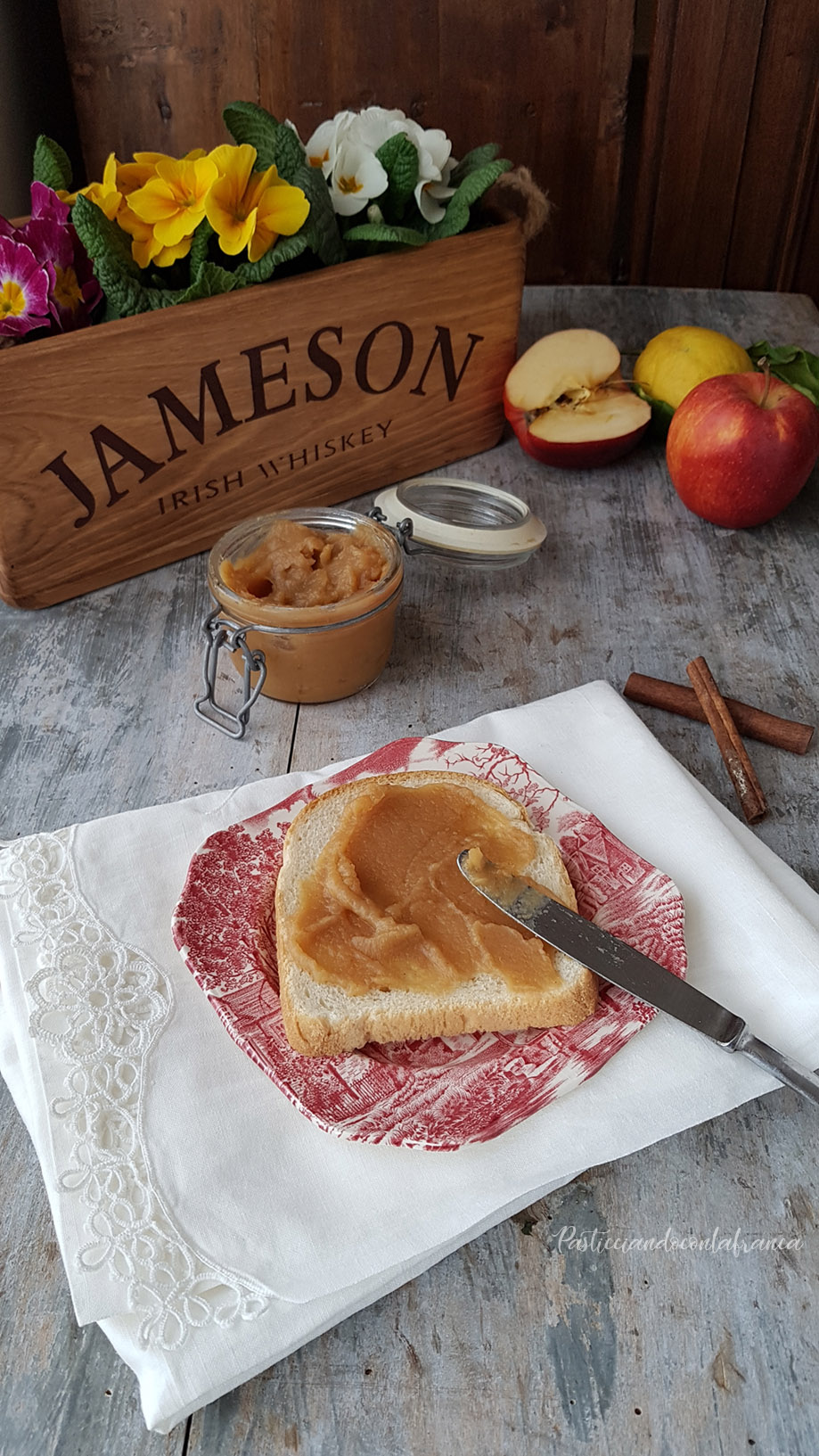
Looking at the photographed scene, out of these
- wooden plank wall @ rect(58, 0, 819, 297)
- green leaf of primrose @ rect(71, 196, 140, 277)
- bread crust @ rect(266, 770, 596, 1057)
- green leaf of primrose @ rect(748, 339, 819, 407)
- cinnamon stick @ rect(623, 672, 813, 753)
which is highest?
green leaf of primrose @ rect(71, 196, 140, 277)

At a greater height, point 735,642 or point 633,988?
point 633,988

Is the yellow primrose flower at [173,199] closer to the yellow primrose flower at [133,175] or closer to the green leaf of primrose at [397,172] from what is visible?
the yellow primrose flower at [133,175]

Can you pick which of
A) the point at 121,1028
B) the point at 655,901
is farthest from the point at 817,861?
the point at 121,1028

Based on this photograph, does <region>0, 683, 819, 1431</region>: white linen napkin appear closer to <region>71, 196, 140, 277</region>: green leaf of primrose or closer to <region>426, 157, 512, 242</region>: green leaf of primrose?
<region>71, 196, 140, 277</region>: green leaf of primrose

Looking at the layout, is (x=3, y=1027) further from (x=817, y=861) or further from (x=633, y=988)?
(x=817, y=861)

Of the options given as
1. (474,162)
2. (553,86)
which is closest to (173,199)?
(474,162)

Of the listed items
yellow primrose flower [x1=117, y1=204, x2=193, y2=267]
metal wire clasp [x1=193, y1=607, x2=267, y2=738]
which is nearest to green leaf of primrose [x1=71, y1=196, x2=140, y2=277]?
yellow primrose flower [x1=117, y1=204, x2=193, y2=267]
